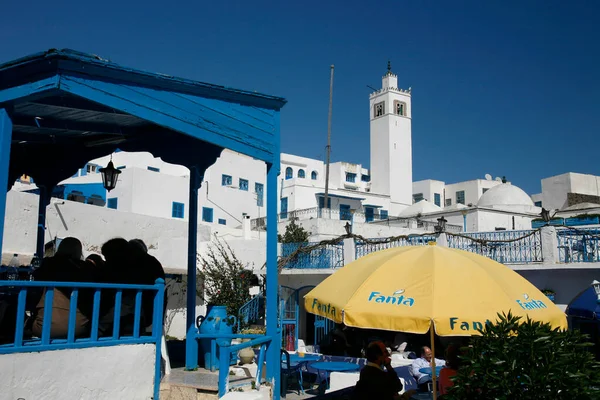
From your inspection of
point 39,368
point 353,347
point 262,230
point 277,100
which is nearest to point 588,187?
point 262,230

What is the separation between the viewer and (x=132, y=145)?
25.7 feet

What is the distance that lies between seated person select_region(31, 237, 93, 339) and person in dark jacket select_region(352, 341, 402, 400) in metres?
2.75

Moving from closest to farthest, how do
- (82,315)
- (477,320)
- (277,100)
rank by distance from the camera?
(477,320) < (82,315) < (277,100)

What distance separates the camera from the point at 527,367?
3791mm

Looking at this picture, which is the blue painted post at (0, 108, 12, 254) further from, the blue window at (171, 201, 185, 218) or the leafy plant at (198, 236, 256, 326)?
the blue window at (171, 201, 185, 218)

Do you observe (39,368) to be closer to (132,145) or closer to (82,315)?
(82,315)

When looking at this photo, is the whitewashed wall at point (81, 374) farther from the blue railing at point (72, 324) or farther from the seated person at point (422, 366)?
the seated person at point (422, 366)

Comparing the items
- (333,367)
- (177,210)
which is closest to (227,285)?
(333,367)

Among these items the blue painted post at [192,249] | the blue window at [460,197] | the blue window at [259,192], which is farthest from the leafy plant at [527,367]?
the blue window at [460,197]

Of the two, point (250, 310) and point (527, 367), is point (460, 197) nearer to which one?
point (250, 310)

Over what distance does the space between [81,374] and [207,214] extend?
1157 inches

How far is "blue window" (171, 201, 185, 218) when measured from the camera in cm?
3169

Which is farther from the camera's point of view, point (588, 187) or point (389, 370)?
point (588, 187)

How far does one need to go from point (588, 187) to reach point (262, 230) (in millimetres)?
26795
